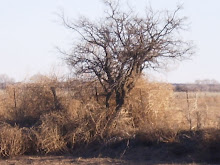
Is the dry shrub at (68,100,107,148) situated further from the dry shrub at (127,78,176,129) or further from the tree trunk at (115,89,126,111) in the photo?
the dry shrub at (127,78,176,129)

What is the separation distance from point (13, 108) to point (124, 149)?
30.5 ft

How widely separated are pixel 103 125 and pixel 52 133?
2.43m

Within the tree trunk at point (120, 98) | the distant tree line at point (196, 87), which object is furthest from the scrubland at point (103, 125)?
the distant tree line at point (196, 87)

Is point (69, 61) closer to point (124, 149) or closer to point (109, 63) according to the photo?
point (109, 63)

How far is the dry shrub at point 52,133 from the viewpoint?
2098 cm

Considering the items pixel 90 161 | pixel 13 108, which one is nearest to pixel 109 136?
pixel 90 161

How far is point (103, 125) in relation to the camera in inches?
865

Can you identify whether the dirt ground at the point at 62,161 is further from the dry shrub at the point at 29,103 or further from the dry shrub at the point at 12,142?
the dry shrub at the point at 29,103

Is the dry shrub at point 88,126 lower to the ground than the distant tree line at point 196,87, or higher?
lower

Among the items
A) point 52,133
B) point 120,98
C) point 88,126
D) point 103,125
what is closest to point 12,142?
point 52,133

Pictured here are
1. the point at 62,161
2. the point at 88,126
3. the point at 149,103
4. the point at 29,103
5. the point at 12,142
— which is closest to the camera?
the point at 62,161

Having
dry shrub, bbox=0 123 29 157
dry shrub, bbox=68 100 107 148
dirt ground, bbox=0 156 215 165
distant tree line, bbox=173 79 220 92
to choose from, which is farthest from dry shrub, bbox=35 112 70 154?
distant tree line, bbox=173 79 220 92

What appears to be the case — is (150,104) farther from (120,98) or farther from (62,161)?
(62,161)

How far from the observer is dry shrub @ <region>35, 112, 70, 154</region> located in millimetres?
20984
